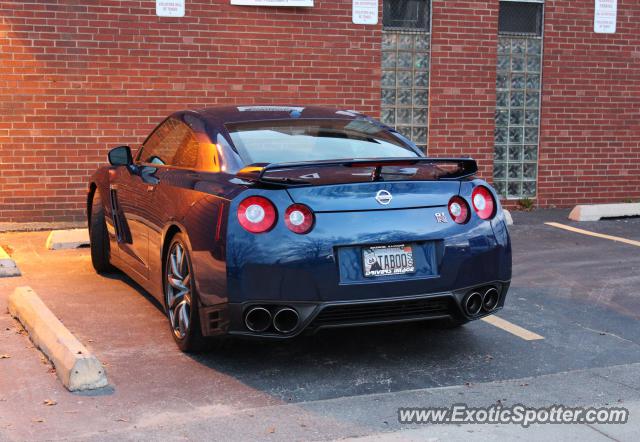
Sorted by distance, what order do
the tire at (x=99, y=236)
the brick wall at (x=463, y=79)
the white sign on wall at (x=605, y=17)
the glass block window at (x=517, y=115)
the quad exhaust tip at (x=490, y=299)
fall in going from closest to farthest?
the quad exhaust tip at (x=490, y=299)
the tire at (x=99, y=236)
the brick wall at (x=463, y=79)
the glass block window at (x=517, y=115)
the white sign on wall at (x=605, y=17)

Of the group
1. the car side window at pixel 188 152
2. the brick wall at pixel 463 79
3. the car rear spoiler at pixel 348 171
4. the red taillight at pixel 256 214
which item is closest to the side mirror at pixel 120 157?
the car side window at pixel 188 152

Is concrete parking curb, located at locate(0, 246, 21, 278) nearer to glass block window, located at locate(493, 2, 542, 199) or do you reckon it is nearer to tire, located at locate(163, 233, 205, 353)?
tire, located at locate(163, 233, 205, 353)

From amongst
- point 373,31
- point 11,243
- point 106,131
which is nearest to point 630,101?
point 373,31

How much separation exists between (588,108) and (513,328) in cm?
764

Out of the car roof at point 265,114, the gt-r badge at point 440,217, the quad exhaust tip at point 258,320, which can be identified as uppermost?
the car roof at point 265,114

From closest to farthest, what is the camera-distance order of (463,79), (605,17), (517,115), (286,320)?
(286,320) → (463,79) → (517,115) → (605,17)

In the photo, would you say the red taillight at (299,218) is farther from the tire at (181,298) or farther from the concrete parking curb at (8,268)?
the concrete parking curb at (8,268)

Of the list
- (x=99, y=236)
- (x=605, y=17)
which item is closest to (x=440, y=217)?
(x=99, y=236)

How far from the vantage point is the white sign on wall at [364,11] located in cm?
1225

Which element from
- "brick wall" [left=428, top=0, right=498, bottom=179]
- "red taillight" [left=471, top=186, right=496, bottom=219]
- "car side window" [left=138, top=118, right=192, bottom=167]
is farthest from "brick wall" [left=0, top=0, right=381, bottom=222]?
"red taillight" [left=471, top=186, right=496, bottom=219]

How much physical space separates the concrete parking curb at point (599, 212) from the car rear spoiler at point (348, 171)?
6.81 meters

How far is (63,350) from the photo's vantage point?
533 centimetres

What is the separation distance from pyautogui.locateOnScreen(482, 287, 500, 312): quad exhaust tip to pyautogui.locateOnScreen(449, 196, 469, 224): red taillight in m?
0.46

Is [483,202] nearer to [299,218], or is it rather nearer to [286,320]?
[299,218]
